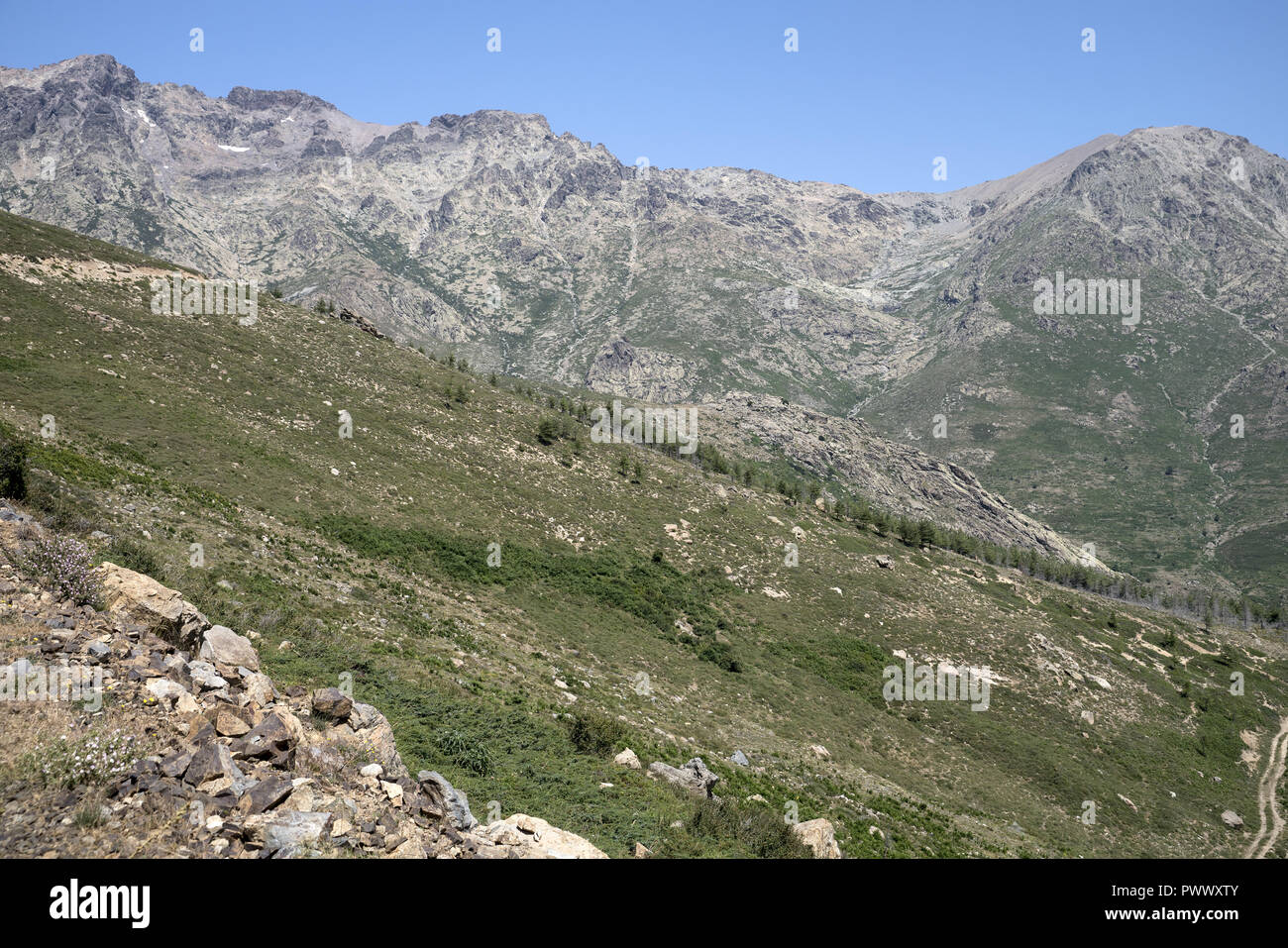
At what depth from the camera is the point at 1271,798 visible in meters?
42.7

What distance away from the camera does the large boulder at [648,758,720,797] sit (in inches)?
655

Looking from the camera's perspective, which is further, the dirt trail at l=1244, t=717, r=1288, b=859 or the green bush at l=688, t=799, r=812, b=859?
the dirt trail at l=1244, t=717, r=1288, b=859

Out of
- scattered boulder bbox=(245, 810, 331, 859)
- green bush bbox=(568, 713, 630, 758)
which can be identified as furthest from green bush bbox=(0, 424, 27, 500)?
green bush bbox=(568, 713, 630, 758)

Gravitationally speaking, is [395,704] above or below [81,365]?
below

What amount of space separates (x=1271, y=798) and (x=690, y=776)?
52.7 meters

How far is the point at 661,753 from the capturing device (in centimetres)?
1970

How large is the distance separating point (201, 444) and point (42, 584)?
25.0m

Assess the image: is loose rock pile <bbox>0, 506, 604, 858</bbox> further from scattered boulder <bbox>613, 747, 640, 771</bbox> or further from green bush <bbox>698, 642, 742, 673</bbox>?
green bush <bbox>698, 642, 742, 673</bbox>

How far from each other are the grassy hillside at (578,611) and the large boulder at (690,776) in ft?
3.61

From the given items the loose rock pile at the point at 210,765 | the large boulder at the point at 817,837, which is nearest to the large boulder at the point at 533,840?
the loose rock pile at the point at 210,765

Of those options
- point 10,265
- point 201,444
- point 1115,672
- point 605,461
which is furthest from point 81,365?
point 1115,672

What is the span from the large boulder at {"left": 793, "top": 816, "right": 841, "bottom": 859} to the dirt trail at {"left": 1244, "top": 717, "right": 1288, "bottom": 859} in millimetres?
38394
